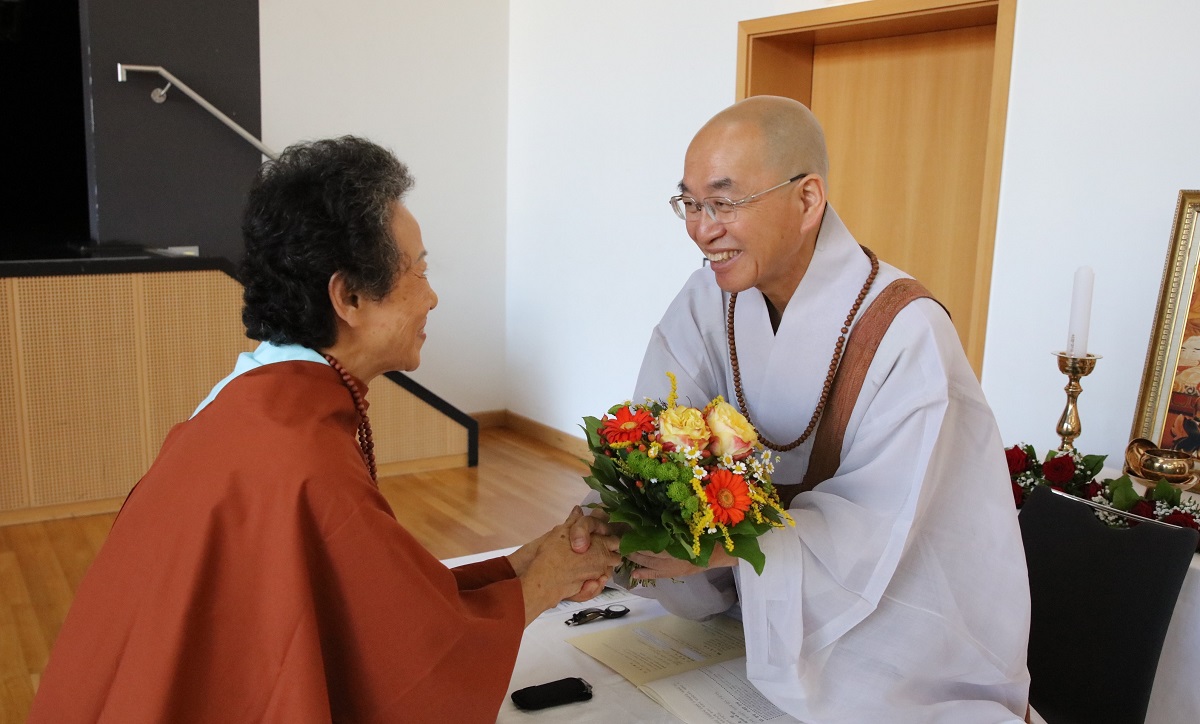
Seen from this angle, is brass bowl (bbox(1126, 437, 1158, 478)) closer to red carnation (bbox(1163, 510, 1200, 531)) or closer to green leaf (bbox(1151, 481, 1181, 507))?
green leaf (bbox(1151, 481, 1181, 507))

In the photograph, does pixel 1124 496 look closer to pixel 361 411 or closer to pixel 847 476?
pixel 847 476

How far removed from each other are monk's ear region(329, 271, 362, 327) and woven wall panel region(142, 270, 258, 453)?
3107 millimetres

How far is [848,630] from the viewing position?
158 cm

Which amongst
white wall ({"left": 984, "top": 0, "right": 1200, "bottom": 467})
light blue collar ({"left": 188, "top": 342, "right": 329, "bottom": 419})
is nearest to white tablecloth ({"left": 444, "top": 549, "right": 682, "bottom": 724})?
light blue collar ({"left": 188, "top": 342, "right": 329, "bottom": 419})

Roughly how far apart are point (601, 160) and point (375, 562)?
4.23 meters

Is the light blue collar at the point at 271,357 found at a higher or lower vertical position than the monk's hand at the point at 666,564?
higher

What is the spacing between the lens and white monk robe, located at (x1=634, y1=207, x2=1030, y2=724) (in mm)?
1548

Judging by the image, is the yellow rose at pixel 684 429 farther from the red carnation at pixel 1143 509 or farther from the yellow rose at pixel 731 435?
the red carnation at pixel 1143 509

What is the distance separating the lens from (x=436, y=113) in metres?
5.77

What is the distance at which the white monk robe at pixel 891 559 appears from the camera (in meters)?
1.55

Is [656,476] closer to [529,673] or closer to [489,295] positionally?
[529,673]

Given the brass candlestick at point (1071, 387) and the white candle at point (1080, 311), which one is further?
the brass candlestick at point (1071, 387)

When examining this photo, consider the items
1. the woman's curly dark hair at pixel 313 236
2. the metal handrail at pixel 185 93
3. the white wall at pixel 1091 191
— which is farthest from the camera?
the metal handrail at pixel 185 93

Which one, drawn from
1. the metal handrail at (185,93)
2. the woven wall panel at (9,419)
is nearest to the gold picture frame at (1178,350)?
the metal handrail at (185,93)
